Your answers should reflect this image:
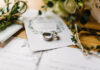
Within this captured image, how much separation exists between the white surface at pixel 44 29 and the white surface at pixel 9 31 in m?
0.05

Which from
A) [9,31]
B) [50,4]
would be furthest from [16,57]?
[50,4]

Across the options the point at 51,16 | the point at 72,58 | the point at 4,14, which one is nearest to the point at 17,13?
the point at 4,14

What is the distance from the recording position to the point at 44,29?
1.97ft

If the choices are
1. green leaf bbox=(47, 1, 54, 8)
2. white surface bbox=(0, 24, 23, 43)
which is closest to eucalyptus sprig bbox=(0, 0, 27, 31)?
white surface bbox=(0, 24, 23, 43)

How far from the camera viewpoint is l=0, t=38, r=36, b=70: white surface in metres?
0.40

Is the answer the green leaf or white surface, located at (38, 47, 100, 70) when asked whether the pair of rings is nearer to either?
white surface, located at (38, 47, 100, 70)

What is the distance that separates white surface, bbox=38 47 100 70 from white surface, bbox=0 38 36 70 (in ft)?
0.16

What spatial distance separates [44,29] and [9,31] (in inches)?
6.7

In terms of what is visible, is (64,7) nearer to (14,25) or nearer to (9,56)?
(14,25)

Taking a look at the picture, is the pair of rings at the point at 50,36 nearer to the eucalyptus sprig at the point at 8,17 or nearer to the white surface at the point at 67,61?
the white surface at the point at 67,61

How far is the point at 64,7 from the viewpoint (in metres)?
0.64

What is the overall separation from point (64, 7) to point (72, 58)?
30 centimetres

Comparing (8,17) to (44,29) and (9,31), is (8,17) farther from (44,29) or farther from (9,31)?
(44,29)

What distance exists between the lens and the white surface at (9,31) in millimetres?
488
